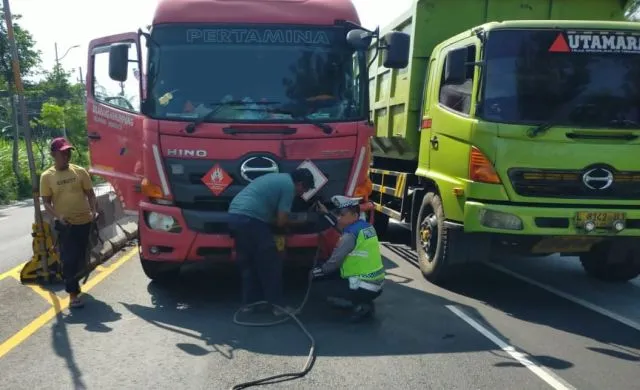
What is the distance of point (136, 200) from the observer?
6.99 m

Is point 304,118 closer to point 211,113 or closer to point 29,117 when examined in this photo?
point 211,113

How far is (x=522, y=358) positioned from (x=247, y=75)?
350cm

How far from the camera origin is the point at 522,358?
15.2ft

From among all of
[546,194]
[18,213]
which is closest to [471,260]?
[546,194]

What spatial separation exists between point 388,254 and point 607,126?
3908 mm

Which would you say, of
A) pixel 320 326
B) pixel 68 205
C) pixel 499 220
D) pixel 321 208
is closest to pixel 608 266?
pixel 499 220

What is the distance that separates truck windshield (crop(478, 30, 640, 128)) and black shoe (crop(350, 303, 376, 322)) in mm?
2109

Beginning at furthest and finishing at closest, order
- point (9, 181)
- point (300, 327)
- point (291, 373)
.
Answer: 1. point (9, 181)
2. point (300, 327)
3. point (291, 373)

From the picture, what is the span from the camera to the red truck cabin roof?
5945 millimetres

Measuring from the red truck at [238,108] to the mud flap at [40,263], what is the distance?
5.02 ft

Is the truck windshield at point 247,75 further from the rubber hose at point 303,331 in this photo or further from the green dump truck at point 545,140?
the rubber hose at point 303,331

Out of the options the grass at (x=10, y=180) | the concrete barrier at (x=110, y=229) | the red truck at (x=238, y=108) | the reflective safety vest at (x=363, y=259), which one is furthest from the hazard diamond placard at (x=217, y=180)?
the grass at (x=10, y=180)

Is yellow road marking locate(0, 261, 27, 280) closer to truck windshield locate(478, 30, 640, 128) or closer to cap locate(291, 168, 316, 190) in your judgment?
cap locate(291, 168, 316, 190)

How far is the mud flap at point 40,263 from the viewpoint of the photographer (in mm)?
6797
